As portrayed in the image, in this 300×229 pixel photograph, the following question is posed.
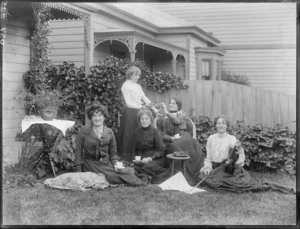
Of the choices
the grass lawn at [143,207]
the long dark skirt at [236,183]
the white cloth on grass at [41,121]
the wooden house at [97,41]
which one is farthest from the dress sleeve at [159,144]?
the wooden house at [97,41]

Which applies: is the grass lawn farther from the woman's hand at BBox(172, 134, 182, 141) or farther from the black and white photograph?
the woman's hand at BBox(172, 134, 182, 141)

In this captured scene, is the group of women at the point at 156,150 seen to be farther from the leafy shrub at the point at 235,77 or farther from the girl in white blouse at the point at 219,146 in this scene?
the leafy shrub at the point at 235,77

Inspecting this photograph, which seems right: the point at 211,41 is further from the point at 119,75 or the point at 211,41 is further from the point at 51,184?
the point at 51,184

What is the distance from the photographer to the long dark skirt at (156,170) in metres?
6.46

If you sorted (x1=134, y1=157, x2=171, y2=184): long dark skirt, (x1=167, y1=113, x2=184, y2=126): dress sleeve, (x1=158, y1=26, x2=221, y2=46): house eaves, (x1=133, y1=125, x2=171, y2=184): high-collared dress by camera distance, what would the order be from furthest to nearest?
(x1=158, y1=26, x2=221, y2=46): house eaves → (x1=167, y1=113, x2=184, y2=126): dress sleeve → (x1=133, y1=125, x2=171, y2=184): high-collared dress → (x1=134, y1=157, x2=171, y2=184): long dark skirt

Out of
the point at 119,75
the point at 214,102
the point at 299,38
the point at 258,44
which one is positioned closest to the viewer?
the point at 299,38

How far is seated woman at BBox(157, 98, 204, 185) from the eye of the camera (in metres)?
6.65

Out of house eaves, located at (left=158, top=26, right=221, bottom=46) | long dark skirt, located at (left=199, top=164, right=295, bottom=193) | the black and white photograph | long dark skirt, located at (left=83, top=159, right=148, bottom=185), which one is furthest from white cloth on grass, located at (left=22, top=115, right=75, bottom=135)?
house eaves, located at (left=158, top=26, right=221, bottom=46)

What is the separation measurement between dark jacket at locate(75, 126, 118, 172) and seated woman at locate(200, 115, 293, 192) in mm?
1491

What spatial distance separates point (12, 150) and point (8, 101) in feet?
4.60

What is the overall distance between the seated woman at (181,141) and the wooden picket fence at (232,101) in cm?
293

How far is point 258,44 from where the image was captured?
53.4ft

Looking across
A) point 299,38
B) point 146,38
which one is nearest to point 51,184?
point 299,38

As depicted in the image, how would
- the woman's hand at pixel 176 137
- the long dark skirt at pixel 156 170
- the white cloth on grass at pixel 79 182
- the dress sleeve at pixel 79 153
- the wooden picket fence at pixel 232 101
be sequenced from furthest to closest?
the wooden picket fence at pixel 232 101 < the woman's hand at pixel 176 137 < the long dark skirt at pixel 156 170 < the dress sleeve at pixel 79 153 < the white cloth on grass at pixel 79 182
